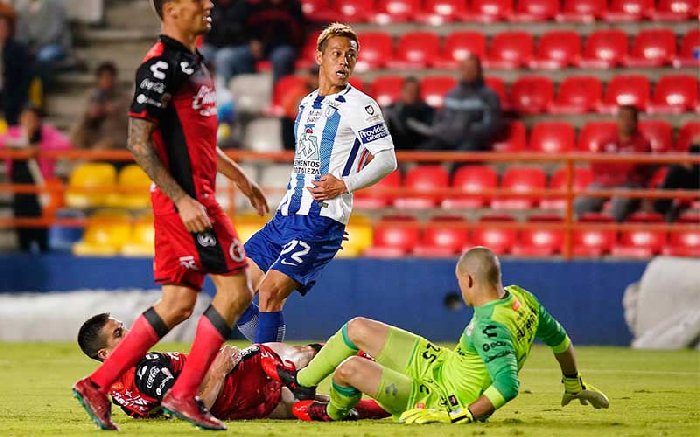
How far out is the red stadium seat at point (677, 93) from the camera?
16.2 meters

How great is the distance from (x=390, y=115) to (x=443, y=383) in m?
8.66

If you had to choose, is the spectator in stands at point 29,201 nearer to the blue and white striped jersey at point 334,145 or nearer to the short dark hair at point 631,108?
the short dark hair at point 631,108

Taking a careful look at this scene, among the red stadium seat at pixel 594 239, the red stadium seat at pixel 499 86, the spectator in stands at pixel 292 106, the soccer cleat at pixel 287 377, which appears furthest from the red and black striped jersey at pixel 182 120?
the red stadium seat at pixel 499 86

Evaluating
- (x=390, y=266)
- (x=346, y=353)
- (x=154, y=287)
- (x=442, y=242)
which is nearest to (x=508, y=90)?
(x=442, y=242)

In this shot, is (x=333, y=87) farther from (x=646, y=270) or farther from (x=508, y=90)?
(x=508, y=90)

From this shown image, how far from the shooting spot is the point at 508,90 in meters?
16.8

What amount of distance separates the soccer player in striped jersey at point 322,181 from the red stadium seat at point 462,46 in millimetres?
8386

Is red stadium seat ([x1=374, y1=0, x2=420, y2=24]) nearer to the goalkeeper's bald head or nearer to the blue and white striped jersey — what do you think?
the blue and white striped jersey

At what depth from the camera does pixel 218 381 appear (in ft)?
24.1

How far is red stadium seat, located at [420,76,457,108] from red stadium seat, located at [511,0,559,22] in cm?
123

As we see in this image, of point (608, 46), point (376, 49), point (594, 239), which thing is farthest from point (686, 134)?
point (376, 49)

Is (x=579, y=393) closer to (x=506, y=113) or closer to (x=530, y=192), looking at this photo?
(x=530, y=192)

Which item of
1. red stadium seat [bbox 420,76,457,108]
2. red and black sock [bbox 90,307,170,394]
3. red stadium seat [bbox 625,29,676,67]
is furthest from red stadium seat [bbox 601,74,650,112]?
red and black sock [bbox 90,307,170,394]

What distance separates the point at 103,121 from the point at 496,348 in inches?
412
